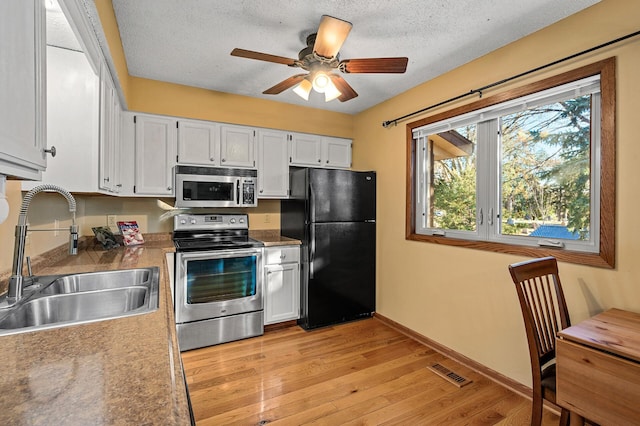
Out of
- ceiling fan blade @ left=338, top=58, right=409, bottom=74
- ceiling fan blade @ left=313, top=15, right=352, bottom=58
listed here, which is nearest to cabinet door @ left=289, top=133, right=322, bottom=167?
ceiling fan blade @ left=338, top=58, right=409, bottom=74

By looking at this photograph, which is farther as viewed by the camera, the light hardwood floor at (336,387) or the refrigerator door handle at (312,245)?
the refrigerator door handle at (312,245)

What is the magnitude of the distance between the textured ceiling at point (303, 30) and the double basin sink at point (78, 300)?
165 cm

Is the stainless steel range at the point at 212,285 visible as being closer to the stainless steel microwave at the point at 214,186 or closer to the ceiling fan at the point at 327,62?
the stainless steel microwave at the point at 214,186

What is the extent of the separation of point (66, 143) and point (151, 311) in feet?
→ 3.81

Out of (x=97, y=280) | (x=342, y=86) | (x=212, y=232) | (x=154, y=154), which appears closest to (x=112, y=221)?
(x=154, y=154)

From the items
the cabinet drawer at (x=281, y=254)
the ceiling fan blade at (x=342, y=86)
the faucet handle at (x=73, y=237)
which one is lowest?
the cabinet drawer at (x=281, y=254)

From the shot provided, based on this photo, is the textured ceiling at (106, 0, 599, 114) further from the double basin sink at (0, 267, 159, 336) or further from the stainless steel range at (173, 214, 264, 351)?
the double basin sink at (0, 267, 159, 336)

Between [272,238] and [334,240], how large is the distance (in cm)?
75

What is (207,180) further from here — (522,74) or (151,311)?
(522,74)

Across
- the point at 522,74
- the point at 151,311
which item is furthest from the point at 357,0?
the point at 151,311

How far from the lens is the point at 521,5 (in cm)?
189

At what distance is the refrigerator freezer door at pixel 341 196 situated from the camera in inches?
128

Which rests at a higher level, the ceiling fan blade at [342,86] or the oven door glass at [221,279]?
the ceiling fan blade at [342,86]

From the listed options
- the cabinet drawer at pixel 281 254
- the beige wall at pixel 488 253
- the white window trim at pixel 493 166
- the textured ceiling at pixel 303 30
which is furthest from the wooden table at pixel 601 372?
the cabinet drawer at pixel 281 254
